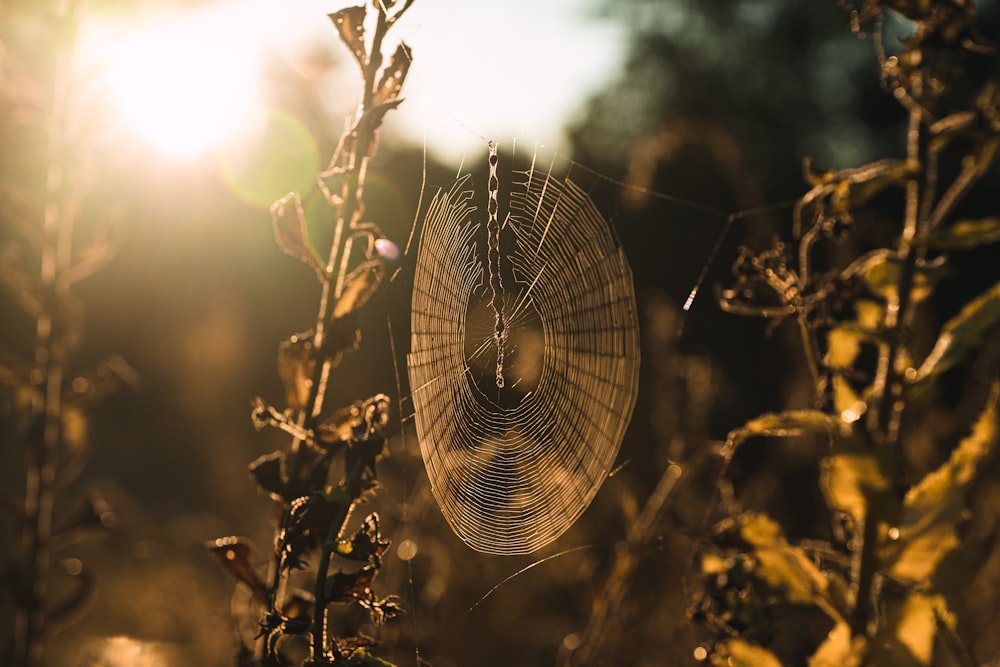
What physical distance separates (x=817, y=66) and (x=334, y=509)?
696 inches

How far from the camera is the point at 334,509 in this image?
820 mm

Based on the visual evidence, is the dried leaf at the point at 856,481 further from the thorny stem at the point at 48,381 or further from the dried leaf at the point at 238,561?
the thorny stem at the point at 48,381

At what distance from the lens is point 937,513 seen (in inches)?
41.9

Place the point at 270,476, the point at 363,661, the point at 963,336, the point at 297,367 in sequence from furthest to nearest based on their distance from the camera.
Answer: the point at 963,336, the point at 297,367, the point at 270,476, the point at 363,661

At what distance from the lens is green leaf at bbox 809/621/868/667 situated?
3.34 feet

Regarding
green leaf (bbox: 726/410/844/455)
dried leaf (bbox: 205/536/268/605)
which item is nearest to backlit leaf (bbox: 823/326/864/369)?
green leaf (bbox: 726/410/844/455)

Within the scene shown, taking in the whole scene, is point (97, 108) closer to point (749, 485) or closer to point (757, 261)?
point (757, 261)

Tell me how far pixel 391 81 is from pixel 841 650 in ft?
2.69

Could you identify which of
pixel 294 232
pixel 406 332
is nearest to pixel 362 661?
pixel 294 232

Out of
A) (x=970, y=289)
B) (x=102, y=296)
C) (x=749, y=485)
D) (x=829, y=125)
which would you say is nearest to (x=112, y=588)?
(x=749, y=485)

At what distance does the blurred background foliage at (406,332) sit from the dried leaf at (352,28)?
11.1 inches

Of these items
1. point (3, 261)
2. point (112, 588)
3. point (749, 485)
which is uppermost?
point (3, 261)

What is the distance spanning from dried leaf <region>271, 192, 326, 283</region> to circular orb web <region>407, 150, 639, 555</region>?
47 cm

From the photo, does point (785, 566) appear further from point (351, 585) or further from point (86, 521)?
point (86, 521)
